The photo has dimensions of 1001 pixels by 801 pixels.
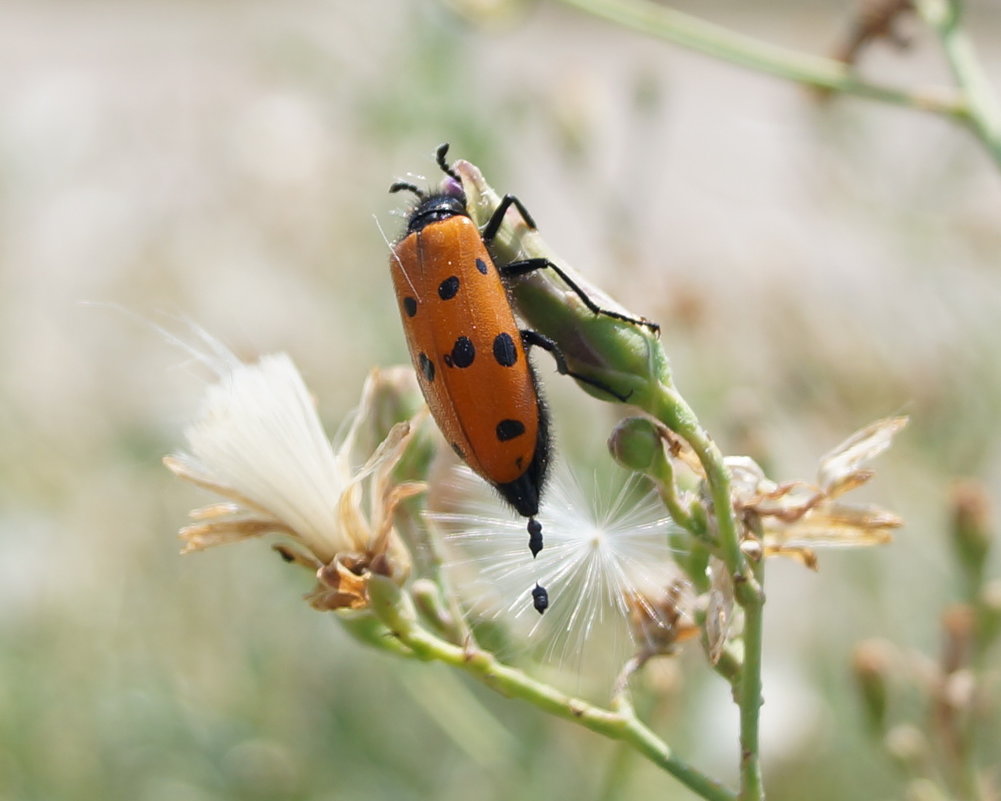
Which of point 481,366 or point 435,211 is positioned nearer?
point 481,366

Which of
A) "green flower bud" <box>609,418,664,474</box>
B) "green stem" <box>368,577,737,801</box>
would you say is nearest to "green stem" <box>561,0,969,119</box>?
"green flower bud" <box>609,418,664,474</box>

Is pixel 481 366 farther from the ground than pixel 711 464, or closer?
farther from the ground

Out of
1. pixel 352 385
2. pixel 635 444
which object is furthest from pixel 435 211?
pixel 352 385

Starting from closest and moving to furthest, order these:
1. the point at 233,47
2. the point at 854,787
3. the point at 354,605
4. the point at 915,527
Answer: the point at 354,605 < the point at 854,787 < the point at 915,527 < the point at 233,47

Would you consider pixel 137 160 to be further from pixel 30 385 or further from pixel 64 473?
pixel 64 473

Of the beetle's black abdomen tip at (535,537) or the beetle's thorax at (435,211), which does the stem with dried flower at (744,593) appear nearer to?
the beetle's black abdomen tip at (535,537)

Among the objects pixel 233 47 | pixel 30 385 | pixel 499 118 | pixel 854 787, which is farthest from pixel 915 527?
pixel 233 47

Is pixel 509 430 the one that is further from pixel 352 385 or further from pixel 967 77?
pixel 352 385
